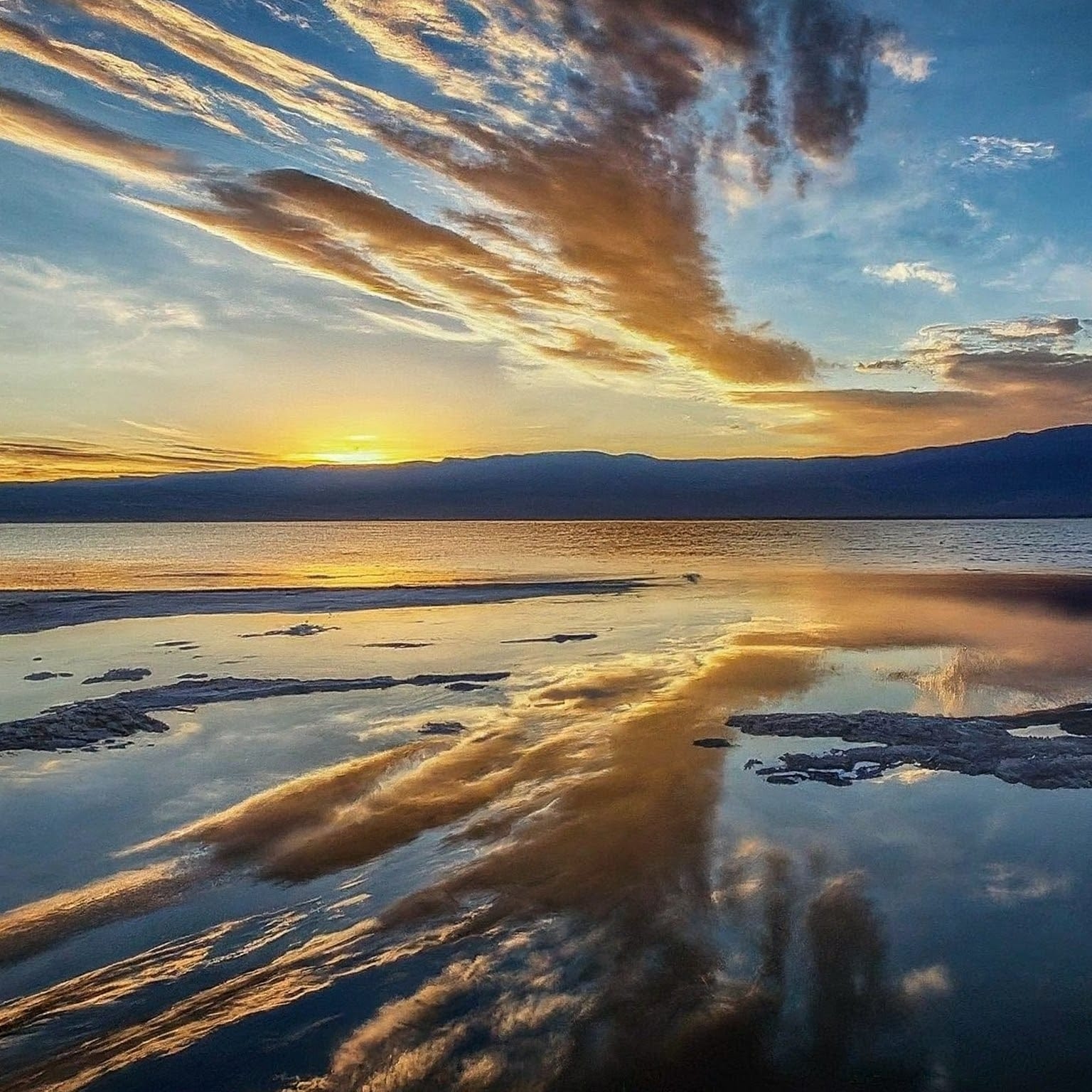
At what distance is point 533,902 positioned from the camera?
8.61 meters

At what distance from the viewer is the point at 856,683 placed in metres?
19.8

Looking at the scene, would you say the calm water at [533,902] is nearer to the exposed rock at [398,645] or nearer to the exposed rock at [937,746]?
the exposed rock at [937,746]

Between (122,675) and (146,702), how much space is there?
13.5ft

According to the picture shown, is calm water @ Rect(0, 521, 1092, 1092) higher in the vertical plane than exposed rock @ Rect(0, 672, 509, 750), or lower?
higher

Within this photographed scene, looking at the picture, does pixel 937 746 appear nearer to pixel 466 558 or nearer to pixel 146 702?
pixel 146 702

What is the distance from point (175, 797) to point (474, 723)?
5.84 m

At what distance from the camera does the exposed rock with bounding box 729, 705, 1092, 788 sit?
12.6 metres

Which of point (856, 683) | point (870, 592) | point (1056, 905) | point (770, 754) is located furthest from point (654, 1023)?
point (870, 592)

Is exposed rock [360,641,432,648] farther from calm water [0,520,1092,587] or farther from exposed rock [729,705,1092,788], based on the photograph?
calm water [0,520,1092,587]

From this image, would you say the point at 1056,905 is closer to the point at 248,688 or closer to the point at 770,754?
the point at 770,754

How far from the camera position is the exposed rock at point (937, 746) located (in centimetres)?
1265

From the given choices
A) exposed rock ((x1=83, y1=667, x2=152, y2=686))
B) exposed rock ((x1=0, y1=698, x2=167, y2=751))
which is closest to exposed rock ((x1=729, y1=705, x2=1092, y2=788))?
exposed rock ((x1=0, y1=698, x2=167, y2=751))

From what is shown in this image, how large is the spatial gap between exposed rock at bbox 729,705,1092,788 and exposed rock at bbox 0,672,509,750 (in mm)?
8456

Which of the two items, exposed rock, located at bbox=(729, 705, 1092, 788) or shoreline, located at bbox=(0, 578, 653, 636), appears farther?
shoreline, located at bbox=(0, 578, 653, 636)
